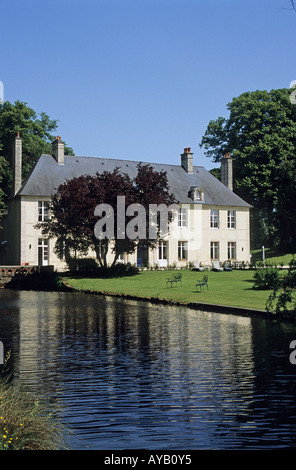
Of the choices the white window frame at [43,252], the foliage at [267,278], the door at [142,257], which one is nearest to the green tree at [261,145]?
the door at [142,257]

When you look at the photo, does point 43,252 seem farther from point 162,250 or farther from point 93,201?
point 162,250

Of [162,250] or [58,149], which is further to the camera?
[162,250]

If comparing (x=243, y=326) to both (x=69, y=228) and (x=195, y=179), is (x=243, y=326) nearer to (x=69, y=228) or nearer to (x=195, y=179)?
(x=69, y=228)

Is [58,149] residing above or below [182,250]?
above

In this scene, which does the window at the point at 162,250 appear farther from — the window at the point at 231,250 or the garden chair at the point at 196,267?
the window at the point at 231,250

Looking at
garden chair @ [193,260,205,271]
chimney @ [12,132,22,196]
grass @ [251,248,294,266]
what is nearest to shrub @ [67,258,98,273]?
chimney @ [12,132,22,196]

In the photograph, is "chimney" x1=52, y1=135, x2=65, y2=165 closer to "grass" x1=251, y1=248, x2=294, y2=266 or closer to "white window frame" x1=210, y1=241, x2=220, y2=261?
"white window frame" x1=210, y1=241, x2=220, y2=261

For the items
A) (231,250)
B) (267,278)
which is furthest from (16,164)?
(267,278)

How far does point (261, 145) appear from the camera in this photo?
6519 centimetres

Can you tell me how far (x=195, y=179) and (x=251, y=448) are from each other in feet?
183

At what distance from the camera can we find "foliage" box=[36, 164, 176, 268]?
45738 mm

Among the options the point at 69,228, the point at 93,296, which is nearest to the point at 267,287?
the point at 93,296

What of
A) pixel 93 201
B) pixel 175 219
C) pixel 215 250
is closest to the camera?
pixel 93 201

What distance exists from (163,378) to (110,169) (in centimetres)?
4755
